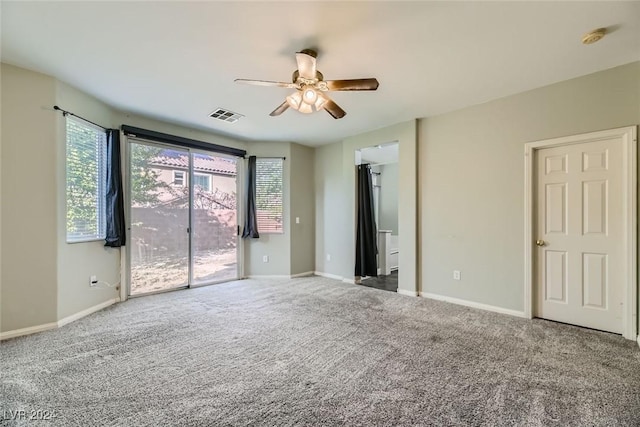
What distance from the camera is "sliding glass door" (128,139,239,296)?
4.06 m

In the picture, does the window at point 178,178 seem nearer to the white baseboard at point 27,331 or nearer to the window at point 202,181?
the window at point 202,181

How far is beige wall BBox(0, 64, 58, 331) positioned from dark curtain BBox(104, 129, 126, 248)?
0.67m

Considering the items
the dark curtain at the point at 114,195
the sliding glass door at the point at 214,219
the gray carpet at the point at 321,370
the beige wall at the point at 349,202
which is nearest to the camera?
the gray carpet at the point at 321,370

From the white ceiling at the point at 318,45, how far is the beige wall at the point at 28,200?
30 centimetres

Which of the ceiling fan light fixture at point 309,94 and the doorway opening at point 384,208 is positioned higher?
the ceiling fan light fixture at point 309,94

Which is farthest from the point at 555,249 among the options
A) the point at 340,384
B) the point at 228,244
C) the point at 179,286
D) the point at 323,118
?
the point at 179,286

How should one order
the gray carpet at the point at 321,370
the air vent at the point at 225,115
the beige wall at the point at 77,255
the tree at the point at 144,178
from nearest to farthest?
1. the gray carpet at the point at 321,370
2. the beige wall at the point at 77,255
3. the air vent at the point at 225,115
4. the tree at the point at 144,178

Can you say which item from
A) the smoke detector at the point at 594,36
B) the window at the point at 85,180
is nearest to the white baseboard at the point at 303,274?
the window at the point at 85,180

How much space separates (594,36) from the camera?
7.25ft

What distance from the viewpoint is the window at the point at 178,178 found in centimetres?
443

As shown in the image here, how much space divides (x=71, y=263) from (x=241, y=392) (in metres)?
2.69

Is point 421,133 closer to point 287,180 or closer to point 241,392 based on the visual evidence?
point 287,180

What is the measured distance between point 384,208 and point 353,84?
4.62 meters

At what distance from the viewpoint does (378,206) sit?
6.33 m
